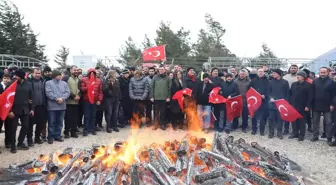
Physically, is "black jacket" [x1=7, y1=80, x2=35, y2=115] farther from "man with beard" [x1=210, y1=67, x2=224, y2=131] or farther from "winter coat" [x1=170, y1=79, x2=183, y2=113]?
"man with beard" [x1=210, y1=67, x2=224, y2=131]

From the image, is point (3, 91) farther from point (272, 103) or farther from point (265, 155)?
point (272, 103)

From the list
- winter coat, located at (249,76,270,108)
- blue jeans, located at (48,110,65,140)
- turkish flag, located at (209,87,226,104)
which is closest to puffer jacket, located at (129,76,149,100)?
turkish flag, located at (209,87,226,104)

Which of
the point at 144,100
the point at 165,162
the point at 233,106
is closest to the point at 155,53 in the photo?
the point at 144,100

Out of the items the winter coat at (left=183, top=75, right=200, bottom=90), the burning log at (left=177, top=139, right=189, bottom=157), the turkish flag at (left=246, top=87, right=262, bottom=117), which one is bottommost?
the burning log at (left=177, top=139, right=189, bottom=157)

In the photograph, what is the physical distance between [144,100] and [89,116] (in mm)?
2017

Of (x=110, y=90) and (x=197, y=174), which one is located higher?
(x=110, y=90)

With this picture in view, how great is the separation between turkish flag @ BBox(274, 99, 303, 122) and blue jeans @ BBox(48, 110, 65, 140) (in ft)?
21.7

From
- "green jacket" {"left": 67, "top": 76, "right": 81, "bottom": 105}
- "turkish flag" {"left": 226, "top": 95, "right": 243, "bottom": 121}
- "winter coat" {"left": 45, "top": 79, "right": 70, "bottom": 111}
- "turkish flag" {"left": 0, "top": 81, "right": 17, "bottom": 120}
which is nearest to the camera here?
"turkish flag" {"left": 0, "top": 81, "right": 17, "bottom": 120}

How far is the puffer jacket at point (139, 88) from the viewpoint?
1119cm

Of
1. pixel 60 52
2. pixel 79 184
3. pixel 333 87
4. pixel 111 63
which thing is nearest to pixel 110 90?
pixel 79 184

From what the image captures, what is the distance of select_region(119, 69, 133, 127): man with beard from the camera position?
11.5 m

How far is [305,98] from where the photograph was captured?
1012cm

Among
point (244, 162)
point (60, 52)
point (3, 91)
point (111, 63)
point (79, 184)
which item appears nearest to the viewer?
point (79, 184)

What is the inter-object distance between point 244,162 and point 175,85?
477 cm
